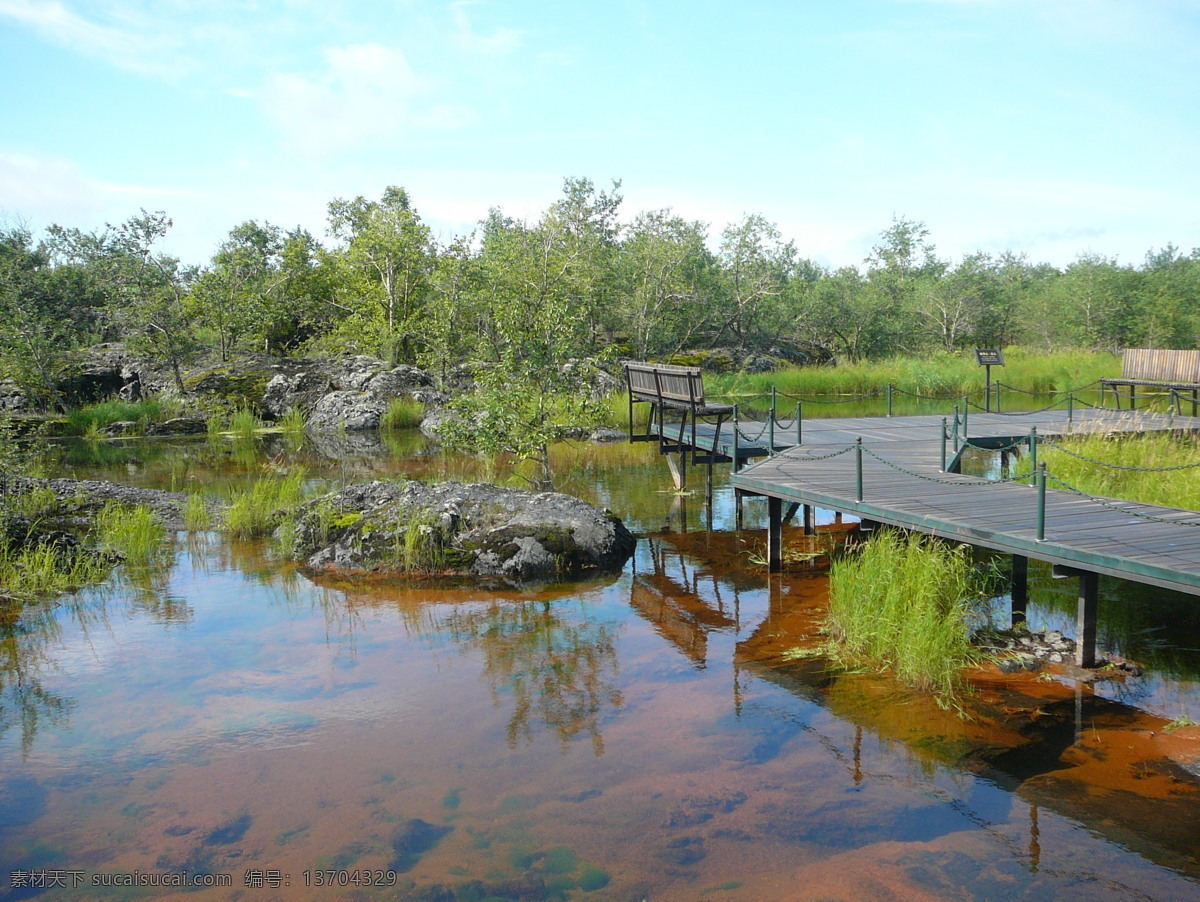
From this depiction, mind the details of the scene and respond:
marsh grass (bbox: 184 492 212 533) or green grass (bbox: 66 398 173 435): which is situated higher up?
green grass (bbox: 66 398 173 435)

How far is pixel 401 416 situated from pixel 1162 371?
18187 mm

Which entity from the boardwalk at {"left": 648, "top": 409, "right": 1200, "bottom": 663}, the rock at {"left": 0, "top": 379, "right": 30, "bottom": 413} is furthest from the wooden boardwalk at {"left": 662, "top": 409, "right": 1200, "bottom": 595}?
the rock at {"left": 0, "top": 379, "right": 30, "bottom": 413}

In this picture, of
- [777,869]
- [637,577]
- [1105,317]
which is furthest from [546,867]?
[1105,317]

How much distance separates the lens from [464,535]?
10906 mm

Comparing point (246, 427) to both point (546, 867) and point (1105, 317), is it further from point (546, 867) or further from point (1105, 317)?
point (1105, 317)

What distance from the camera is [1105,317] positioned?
119 feet

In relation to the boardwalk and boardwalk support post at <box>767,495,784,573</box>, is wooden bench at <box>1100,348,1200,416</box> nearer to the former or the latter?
the boardwalk

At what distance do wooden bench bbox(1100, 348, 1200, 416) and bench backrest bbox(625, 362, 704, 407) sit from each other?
9.29 meters

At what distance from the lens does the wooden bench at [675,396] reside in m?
12.9

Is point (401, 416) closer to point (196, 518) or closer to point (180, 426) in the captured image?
point (180, 426)

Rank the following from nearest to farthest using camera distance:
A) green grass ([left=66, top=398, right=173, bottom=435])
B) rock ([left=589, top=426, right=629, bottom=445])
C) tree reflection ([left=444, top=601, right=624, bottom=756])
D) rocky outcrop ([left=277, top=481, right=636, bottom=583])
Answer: tree reflection ([left=444, top=601, right=624, bottom=756]) < rocky outcrop ([left=277, top=481, right=636, bottom=583]) < rock ([left=589, top=426, right=629, bottom=445]) < green grass ([left=66, top=398, right=173, bottom=435])

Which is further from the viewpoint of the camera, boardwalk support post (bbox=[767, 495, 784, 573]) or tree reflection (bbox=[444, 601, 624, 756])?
boardwalk support post (bbox=[767, 495, 784, 573])

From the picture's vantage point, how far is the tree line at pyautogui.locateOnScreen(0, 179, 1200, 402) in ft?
89.7

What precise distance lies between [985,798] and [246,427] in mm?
22651
